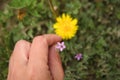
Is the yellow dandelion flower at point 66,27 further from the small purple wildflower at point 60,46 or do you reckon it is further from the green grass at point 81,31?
the small purple wildflower at point 60,46

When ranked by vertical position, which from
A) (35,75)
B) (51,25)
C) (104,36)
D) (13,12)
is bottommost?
(35,75)

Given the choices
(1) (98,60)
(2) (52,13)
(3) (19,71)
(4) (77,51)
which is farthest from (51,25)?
(3) (19,71)

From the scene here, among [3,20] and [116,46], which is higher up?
[3,20]

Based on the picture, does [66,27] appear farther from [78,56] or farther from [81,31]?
[78,56]

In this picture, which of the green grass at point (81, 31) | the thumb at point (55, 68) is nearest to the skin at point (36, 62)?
the thumb at point (55, 68)

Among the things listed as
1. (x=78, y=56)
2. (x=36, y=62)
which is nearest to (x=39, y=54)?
(x=36, y=62)

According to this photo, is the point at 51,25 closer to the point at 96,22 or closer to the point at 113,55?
the point at 96,22
